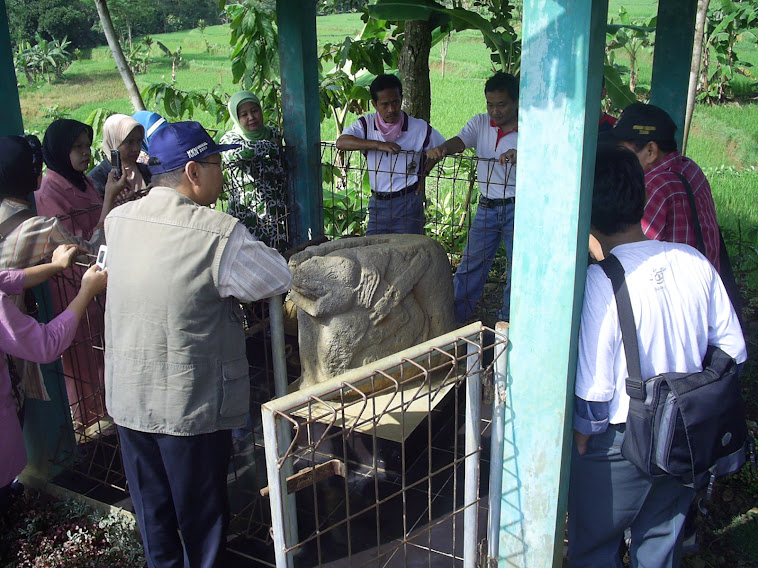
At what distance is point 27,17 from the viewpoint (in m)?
28.3

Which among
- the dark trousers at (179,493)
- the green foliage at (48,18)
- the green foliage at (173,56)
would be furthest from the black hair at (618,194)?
the green foliage at (48,18)

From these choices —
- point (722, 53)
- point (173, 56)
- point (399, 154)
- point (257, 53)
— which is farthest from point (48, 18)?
point (399, 154)

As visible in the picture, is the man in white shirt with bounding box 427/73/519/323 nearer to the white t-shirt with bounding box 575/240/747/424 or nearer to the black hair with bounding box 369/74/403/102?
the black hair with bounding box 369/74/403/102

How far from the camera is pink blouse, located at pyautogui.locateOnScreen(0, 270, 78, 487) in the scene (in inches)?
104

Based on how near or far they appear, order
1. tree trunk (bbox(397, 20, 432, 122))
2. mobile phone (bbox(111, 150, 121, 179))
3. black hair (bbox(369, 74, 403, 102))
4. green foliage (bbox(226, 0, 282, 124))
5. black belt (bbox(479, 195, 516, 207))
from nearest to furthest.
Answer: mobile phone (bbox(111, 150, 121, 179))
black belt (bbox(479, 195, 516, 207))
black hair (bbox(369, 74, 403, 102))
tree trunk (bbox(397, 20, 432, 122))
green foliage (bbox(226, 0, 282, 124))

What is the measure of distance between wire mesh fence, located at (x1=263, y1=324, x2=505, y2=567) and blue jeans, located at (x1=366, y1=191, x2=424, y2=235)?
3.67 ft

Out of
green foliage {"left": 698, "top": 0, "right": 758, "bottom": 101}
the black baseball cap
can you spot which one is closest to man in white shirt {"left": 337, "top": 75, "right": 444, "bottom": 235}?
the black baseball cap

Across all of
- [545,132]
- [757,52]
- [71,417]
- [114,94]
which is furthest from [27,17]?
[545,132]

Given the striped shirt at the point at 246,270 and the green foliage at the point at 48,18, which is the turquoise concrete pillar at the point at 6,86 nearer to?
the striped shirt at the point at 246,270

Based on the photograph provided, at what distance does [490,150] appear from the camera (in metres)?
4.73

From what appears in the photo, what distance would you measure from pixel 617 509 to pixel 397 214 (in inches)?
111

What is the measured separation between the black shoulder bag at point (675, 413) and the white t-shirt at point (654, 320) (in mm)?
34

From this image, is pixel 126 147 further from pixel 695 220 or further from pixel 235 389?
pixel 695 220

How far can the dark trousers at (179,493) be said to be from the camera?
2523mm
